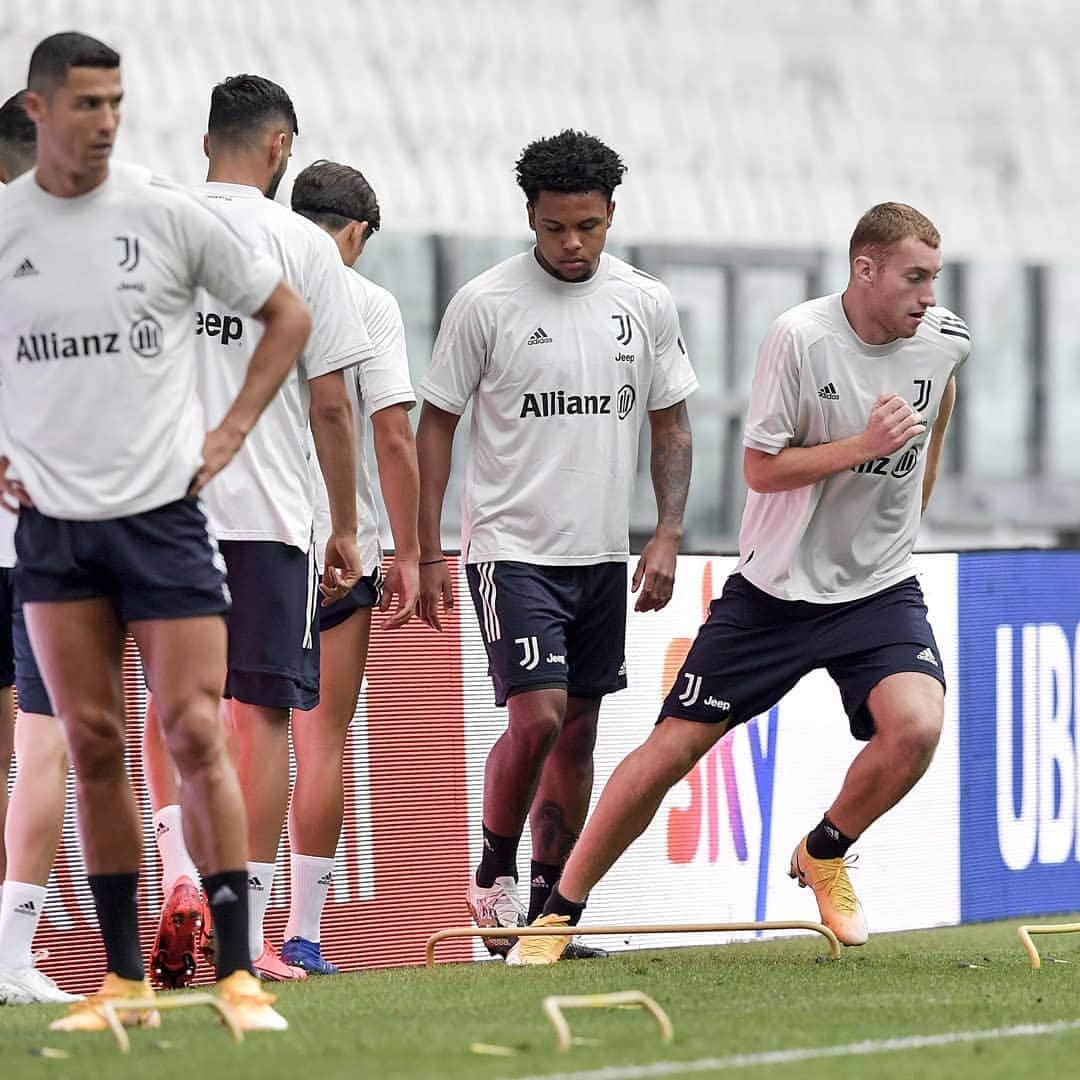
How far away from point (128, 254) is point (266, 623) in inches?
56.3

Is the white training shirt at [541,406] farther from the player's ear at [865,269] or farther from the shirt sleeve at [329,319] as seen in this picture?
the shirt sleeve at [329,319]

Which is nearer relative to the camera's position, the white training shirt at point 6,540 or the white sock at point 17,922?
the white sock at point 17,922

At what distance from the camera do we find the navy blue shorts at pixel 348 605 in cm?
652

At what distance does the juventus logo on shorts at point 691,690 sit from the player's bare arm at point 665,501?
15.4 inches

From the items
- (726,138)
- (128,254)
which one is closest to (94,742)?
(128,254)

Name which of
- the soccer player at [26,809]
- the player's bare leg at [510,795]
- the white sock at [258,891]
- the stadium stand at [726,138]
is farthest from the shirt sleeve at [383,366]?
the stadium stand at [726,138]

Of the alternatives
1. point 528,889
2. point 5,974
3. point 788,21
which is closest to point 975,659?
point 528,889

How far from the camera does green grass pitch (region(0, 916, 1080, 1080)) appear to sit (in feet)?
14.2

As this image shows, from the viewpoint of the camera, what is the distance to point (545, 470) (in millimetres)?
6727

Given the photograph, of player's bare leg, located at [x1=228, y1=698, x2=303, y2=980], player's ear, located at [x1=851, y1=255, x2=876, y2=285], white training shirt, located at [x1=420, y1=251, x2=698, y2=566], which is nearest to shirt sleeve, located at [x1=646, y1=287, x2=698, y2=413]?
white training shirt, located at [x1=420, y1=251, x2=698, y2=566]

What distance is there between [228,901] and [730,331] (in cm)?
1905

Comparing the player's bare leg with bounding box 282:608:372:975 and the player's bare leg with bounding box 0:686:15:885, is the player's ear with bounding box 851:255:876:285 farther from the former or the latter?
the player's bare leg with bounding box 0:686:15:885

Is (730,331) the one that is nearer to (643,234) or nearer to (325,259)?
(643,234)

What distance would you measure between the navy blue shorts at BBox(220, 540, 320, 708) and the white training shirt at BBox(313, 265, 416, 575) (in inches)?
21.6
